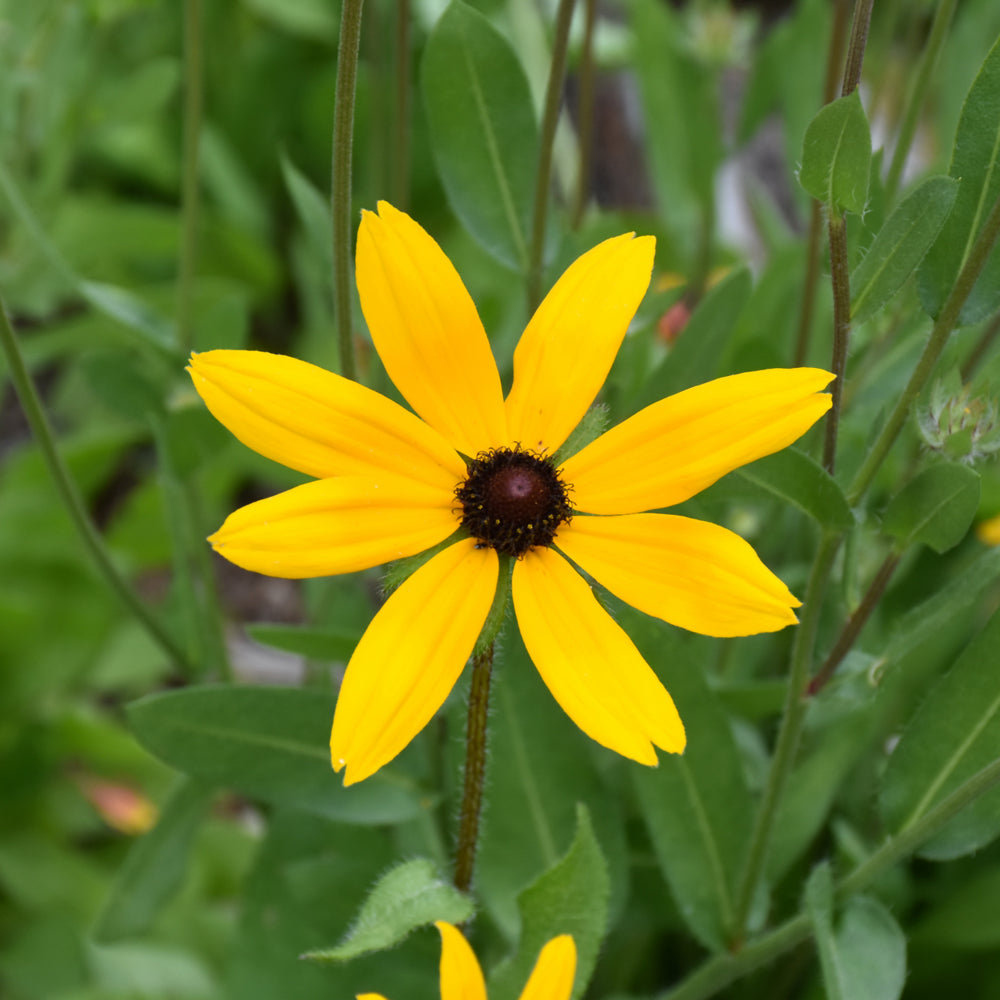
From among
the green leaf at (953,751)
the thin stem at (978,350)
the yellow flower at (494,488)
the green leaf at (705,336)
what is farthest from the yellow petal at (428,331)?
the thin stem at (978,350)

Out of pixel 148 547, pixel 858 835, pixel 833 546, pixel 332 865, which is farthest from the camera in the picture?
pixel 148 547

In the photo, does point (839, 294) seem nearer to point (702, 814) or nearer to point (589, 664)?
point (589, 664)

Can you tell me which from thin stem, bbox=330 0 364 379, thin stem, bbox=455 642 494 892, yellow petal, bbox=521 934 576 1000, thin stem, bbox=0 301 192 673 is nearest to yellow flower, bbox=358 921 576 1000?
yellow petal, bbox=521 934 576 1000

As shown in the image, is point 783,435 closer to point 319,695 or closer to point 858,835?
point 319,695

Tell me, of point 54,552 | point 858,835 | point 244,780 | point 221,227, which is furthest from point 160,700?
point 221,227

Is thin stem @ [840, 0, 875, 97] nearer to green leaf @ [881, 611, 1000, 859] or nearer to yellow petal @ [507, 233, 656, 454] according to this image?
yellow petal @ [507, 233, 656, 454]

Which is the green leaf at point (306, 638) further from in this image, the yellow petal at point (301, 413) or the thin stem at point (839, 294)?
the thin stem at point (839, 294)

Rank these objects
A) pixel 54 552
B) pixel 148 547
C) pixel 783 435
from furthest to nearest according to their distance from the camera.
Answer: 1. pixel 148 547
2. pixel 54 552
3. pixel 783 435
